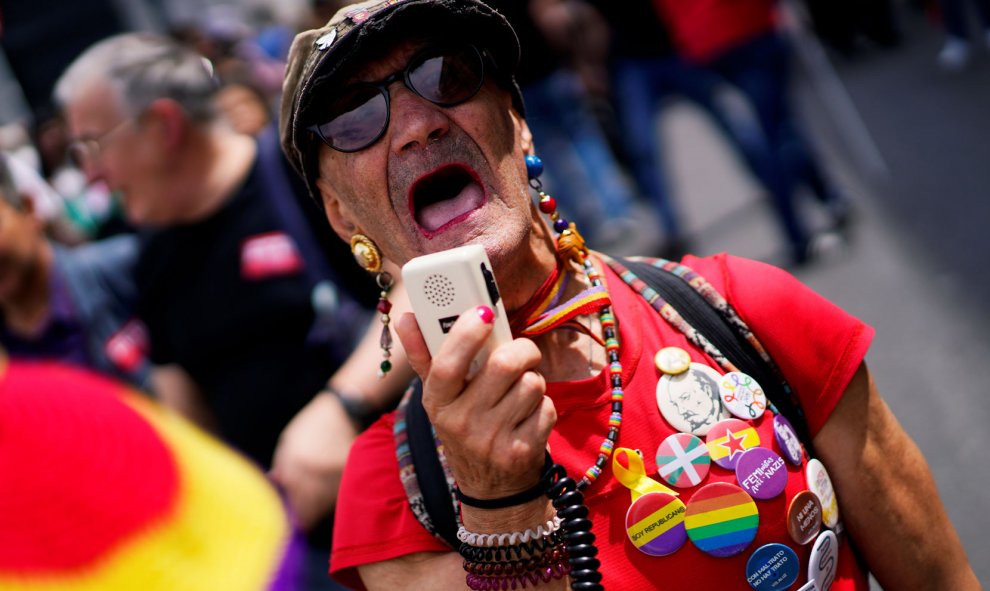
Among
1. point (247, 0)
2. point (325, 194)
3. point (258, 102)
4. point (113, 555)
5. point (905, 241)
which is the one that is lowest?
point (247, 0)

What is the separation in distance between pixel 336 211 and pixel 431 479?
57 cm

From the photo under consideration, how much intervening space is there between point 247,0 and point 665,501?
20.8 meters

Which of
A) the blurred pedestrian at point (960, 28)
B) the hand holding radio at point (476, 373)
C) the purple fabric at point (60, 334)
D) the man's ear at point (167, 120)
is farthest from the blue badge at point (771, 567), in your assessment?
the blurred pedestrian at point (960, 28)

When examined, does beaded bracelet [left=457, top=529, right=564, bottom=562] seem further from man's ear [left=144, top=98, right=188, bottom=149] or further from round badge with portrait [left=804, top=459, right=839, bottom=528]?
man's ear [left=144, top=98, right=188, bottom=149]

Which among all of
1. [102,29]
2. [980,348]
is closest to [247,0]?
[102,29]

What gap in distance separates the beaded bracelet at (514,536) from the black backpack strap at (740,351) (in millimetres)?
505

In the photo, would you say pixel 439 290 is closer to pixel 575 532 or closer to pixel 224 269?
pixel 575 532

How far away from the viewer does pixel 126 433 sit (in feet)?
3.41

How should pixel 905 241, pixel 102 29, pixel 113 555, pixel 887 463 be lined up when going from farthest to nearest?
pixel 102 29, pixel 905 241, pixel 887 463, pixel 113 555

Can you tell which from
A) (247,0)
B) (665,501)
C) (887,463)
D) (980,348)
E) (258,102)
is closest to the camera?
(665,501)

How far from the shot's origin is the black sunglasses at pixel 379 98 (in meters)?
1.82

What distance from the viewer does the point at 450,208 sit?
1817 mm

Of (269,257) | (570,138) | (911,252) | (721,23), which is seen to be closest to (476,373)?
(269,257)

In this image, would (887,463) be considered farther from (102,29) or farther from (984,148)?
(102,29)
